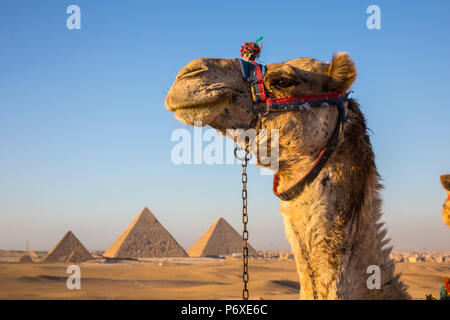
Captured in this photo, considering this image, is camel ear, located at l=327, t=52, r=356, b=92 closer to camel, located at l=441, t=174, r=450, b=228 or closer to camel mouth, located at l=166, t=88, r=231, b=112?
camel mouth, located at l=166, t=88, r=231, b=112

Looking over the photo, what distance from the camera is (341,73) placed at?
301 cm

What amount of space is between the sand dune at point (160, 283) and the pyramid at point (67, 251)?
6.72 ft

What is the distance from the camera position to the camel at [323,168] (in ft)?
9.12

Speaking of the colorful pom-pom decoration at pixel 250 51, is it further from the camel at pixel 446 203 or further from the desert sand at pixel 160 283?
the desert sand at pixel 160 283

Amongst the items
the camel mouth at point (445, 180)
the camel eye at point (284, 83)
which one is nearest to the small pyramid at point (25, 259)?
the camel eye at point (284, 83)

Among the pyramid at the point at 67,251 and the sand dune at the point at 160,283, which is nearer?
the sand dune at the point at 160,283

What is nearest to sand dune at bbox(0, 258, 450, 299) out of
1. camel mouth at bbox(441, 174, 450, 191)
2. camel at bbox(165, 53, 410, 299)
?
camel mouth at bbox(441, 174, 450, 191)

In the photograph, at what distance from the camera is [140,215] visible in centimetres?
9094

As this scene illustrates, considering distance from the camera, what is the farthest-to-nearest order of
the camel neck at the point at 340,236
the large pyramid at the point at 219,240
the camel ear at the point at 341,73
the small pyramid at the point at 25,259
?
the large pyramid at the point at 219,240 → the small pyramid at the point at 25,259 → the camel ear at the point at 341,73 → the camel neck at the point at 340,236

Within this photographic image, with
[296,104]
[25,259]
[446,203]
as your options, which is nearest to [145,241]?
[25,259]

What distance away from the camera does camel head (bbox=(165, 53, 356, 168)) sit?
292 cm

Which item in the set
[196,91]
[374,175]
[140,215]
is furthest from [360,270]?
[140,215]
